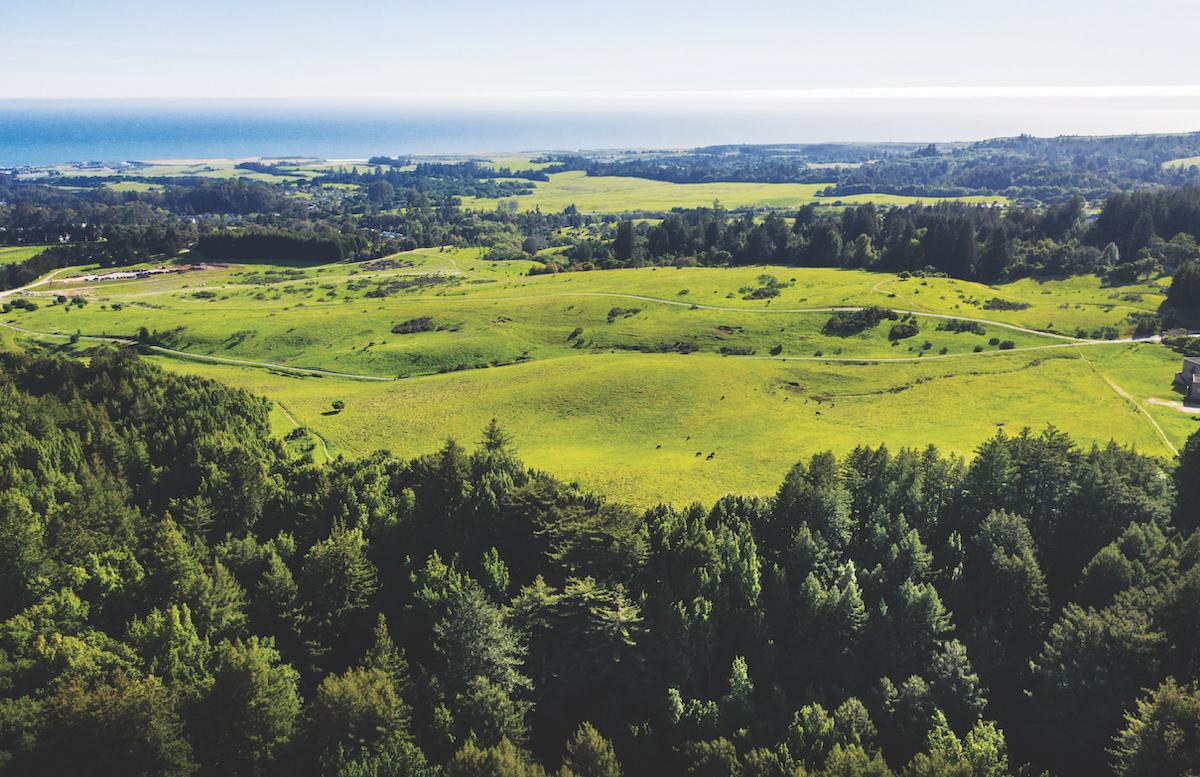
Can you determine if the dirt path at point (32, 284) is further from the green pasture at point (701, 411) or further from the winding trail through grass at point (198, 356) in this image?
the green pasture at point (701, 411)

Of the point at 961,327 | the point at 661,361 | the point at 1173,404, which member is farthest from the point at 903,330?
the point at 661,361

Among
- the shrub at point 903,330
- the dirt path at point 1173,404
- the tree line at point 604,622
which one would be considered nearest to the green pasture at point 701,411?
Answer: the dirt path at point 1173,404

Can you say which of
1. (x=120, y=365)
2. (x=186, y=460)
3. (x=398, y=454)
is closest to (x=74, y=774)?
(x=186, y=460)

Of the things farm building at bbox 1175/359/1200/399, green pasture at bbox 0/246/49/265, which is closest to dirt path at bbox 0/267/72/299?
green pasture at bbox 0/246/49/265

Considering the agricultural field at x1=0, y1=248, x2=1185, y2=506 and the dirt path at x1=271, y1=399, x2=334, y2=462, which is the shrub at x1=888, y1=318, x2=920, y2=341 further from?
the dirt path at x1=271, y1=399, x2=334, y2=462

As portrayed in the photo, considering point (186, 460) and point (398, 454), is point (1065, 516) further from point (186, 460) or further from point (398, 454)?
point (186, 460)

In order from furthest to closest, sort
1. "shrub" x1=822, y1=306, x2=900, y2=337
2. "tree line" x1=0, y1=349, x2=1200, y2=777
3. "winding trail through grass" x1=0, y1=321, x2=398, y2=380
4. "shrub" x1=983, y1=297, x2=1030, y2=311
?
"shrub" x1=983, y1=297, x2=1030, y2=311 < "shrub" x1=822, y1=306, x2=900, y2=337 < "winding trail through grass" x1=0, y1=321, x2=398, y2=380 < "tree line" x1=0, y1=349, x2=1200, y2=777
